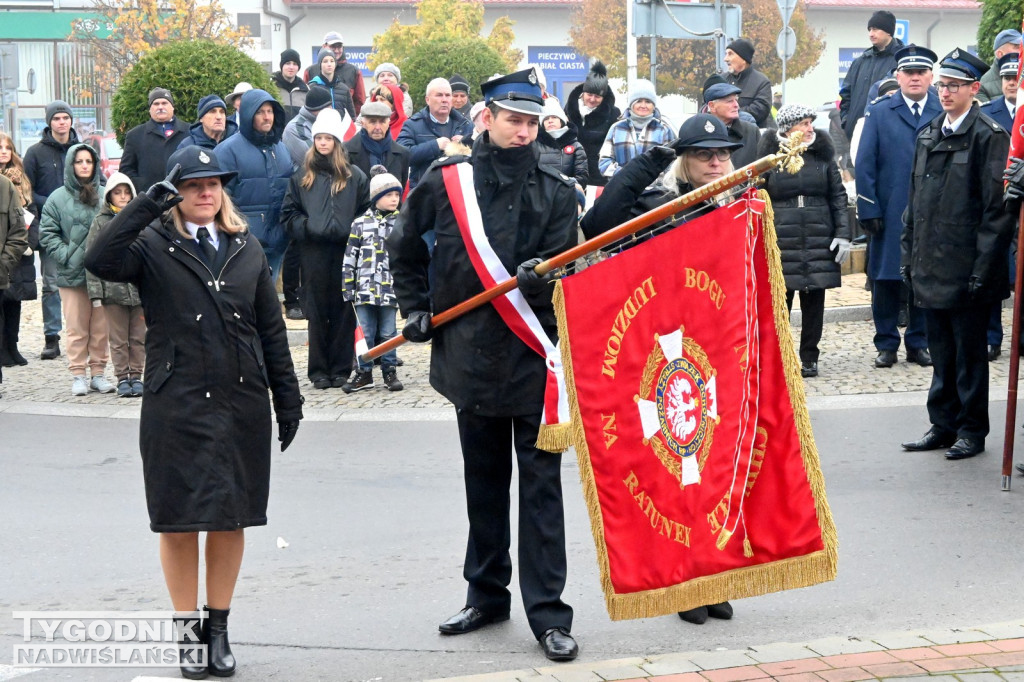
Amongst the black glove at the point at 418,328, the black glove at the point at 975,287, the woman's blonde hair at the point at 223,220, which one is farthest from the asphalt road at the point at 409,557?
the woman's blonde hair at the point at 223,220

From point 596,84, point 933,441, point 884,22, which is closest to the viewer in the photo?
point 933,441

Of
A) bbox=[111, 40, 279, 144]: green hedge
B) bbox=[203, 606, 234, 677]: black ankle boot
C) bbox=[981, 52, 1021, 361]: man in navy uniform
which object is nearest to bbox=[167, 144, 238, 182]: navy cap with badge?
bbox=[203, 606, 234, 677]: black ankle boot

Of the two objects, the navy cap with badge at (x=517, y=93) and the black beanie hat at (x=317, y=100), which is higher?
the black beanie hat at (x=317, y=100)

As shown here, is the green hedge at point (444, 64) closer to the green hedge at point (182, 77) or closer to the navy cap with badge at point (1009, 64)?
the green hedge at point (182, 77)

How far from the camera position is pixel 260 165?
1220 centimetres

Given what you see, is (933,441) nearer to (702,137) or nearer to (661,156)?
(702,137)

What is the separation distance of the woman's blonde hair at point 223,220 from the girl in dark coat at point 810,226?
20.0 feet

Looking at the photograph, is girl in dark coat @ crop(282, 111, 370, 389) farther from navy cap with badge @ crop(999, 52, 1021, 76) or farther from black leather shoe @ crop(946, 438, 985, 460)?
navy cap with badge @ crop(999, 52, 1021, 76)

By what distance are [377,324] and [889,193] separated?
4.14 m

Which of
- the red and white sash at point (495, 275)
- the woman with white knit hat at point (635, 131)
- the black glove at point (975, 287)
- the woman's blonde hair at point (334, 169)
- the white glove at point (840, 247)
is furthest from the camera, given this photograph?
the woman with white knit hat at point (635, 131)

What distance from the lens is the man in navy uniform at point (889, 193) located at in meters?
11.2

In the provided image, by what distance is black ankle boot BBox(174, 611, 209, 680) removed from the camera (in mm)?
5250

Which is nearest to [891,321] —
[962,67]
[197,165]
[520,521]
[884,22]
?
[962,67]

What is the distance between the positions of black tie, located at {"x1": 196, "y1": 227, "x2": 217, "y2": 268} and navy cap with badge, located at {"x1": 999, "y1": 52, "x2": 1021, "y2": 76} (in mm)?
7720
